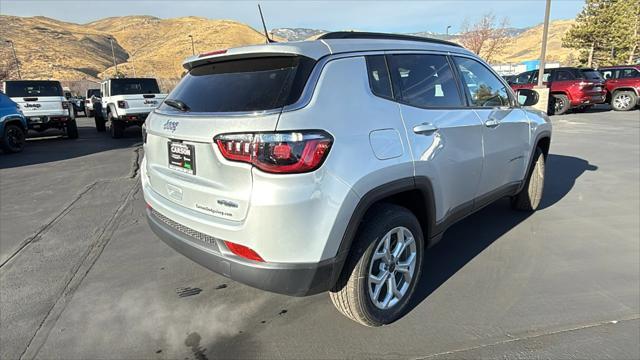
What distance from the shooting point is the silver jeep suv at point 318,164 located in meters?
2.02

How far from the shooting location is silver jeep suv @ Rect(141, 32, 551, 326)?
202cm

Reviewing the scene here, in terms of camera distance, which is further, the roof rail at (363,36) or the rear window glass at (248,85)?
the roof rail at (363,36)

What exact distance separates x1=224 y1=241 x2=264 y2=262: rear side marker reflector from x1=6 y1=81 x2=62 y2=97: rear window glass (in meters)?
14.0

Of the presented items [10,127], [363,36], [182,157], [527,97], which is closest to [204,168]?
[182,157]

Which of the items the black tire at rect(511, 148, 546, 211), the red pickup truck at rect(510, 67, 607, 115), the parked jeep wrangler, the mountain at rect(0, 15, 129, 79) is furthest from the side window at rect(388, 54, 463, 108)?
the mountain at rect(0, 15, 129, 79)

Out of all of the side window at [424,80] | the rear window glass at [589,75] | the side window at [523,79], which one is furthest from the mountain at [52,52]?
the side window at [424,80]

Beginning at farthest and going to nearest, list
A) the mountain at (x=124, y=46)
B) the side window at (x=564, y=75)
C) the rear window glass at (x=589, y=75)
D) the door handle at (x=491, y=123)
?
the mountain at (x=124, y=46)
the side window at (x=564, y=75)
the rear window glass at (x=589, y=75)
the door handle at (x=491, y=123)

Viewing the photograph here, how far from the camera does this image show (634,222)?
4391mm

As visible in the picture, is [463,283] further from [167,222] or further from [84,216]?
[84,216]

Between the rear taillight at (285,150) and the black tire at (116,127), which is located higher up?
the rear taillight at (285,150)

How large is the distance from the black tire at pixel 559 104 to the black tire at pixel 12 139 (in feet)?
60.6

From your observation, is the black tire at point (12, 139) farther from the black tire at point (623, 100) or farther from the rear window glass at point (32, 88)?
the black tire at point (623, 100)

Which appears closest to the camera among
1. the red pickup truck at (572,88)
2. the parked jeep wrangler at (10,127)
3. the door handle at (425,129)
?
the door handle at (425,129)

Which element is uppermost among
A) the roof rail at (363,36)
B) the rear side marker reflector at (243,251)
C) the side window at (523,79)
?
the side window at (523,79)
